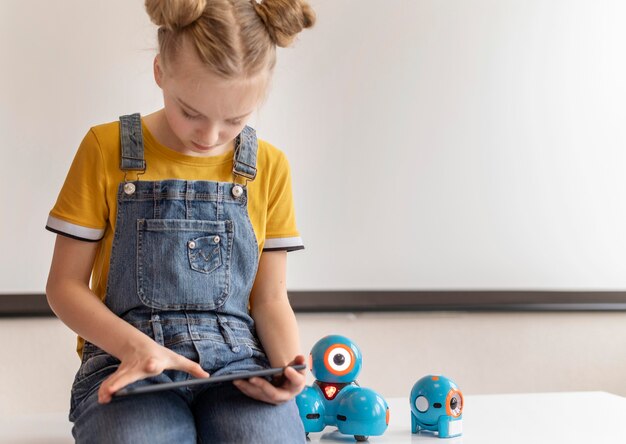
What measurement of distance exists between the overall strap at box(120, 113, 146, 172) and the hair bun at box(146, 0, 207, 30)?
0.50 feet

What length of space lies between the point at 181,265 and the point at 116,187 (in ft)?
0.42

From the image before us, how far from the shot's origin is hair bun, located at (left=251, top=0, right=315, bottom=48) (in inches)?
39.1

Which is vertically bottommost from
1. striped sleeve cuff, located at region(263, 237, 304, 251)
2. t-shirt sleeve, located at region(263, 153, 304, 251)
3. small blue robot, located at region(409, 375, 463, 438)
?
small blue robot, located at region(409, 375, 463, 438)

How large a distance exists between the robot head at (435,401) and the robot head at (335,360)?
104mm

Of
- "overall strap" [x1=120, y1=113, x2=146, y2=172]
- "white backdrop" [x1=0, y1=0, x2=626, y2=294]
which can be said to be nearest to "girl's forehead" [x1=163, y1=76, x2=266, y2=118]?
"overall strap" [x1=120, y1=113, x2=146, y2=172]

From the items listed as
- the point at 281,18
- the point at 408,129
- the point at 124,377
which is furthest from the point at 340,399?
the point at 408,129

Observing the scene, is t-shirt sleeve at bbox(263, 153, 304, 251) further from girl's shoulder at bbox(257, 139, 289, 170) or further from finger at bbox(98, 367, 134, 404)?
finger at bbox(98, 367, 134, 404)

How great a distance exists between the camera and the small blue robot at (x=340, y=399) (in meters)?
1.16

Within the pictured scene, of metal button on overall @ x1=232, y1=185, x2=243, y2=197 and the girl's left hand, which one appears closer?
the girl's left hand

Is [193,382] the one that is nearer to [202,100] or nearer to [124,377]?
[124,377]

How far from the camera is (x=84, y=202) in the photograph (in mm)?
1029

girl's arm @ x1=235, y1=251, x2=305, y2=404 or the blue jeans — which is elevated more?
girl's arm @ x1=235, y1=251, x2=305, y2=404

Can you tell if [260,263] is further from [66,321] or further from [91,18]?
[91,18]

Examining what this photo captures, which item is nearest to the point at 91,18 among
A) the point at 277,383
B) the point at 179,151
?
the point at 179,151
